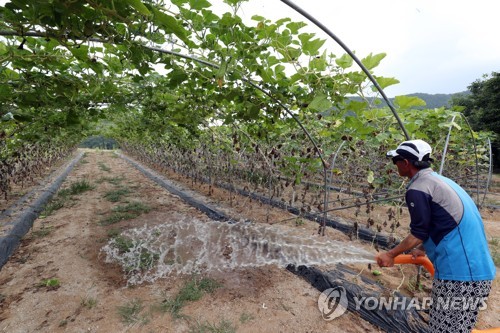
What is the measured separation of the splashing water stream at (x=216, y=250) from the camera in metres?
3.82

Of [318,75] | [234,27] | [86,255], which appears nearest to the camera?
[234,27]

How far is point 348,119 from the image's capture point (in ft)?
8.70

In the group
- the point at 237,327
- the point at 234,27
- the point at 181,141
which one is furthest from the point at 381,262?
the point at 181,141

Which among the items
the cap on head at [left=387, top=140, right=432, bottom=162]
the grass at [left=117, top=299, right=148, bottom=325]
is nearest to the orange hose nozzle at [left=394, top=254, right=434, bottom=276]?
the cap on head at [left=387, top=140, right=432, bottom=162]

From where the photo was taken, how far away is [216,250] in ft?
14.4

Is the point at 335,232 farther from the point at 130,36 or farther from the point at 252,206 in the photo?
the point at 130,36

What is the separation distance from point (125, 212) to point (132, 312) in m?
3.99

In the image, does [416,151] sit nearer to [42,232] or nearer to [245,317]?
[245,317]

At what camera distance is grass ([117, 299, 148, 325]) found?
2736mm

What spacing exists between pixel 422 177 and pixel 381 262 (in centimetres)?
73

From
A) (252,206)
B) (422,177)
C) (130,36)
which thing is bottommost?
(252,206)

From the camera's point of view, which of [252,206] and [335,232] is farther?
[252,206]

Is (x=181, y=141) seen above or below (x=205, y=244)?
above
